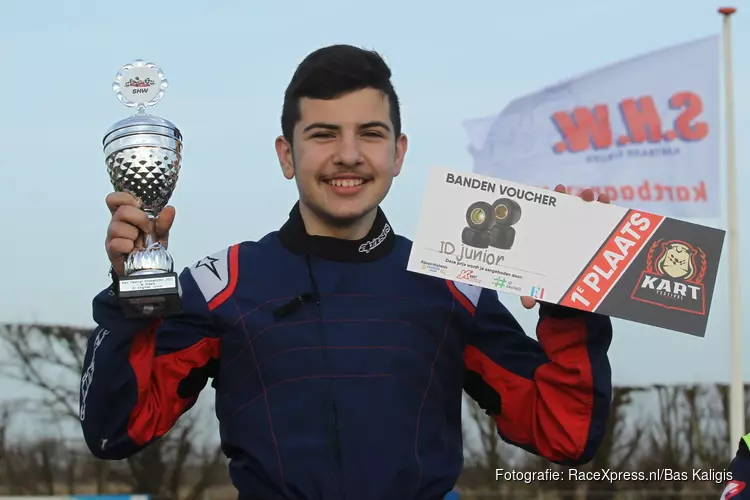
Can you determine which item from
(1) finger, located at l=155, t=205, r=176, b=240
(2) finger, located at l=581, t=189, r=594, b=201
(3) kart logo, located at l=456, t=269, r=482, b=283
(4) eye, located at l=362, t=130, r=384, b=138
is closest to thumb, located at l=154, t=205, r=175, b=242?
(1) finger, located at l=155, t=205, r=176, b=240

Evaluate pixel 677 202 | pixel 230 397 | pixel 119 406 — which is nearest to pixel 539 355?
pixel 230 397

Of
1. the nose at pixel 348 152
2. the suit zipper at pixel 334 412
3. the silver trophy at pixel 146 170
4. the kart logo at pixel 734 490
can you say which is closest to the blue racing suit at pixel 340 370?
the suit zipper at pixel 334 412

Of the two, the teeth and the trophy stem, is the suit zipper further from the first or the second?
the trophy stem

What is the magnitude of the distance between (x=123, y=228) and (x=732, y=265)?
9593mm

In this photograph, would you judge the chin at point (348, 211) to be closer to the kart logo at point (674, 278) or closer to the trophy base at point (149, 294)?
the trophy base at point (149, 294)

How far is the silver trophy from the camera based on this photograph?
9.11 ft

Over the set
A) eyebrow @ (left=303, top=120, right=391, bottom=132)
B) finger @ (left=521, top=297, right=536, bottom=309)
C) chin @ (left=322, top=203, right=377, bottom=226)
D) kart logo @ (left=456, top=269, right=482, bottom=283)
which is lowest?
finger @ (left=521, top=297, right=536, bottom=309)

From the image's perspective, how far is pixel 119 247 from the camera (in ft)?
9.24

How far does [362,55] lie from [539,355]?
34.4 inches

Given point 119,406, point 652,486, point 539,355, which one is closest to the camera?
point 119,406

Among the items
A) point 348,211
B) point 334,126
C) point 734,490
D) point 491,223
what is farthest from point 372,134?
point 734,490

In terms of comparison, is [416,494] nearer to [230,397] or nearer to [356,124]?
[230,397]

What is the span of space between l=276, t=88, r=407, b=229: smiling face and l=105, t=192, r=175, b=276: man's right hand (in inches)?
16.8

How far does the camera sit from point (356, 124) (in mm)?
3074
